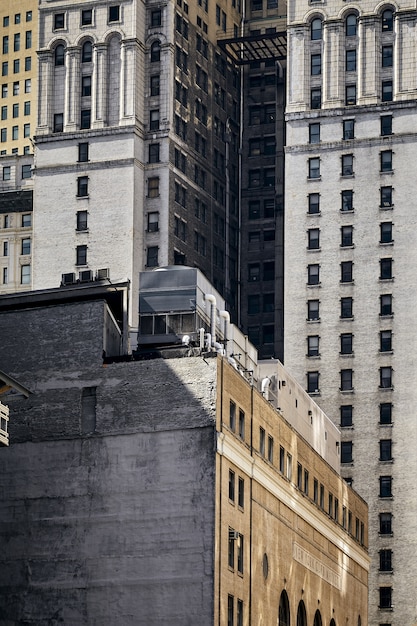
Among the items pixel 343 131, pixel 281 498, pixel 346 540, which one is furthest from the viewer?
pixel 343 131

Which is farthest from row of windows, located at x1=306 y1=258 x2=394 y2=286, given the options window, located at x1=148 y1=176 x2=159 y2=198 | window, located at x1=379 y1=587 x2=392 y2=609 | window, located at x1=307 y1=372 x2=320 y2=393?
window, located at x1=379 y1=587 x2=392 y2=609

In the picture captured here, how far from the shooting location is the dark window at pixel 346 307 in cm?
18900

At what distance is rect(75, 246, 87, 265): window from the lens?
19444 cm

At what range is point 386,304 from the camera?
617 feet

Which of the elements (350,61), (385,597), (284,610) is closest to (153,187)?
(350,61)

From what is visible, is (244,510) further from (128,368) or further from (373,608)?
(373,608)

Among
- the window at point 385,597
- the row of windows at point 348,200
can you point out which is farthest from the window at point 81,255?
the window at point 385,597

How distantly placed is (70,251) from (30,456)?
75525 millimetres

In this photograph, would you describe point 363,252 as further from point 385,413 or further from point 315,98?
point 315,98

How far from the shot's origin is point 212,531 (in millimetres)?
115875

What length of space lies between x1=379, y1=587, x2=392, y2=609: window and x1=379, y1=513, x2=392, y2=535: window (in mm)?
5481

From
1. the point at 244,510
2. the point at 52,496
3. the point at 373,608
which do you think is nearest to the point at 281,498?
the point at 244,510

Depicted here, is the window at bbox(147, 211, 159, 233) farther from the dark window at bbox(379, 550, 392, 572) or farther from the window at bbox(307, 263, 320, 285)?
the dark window at bbox(379, 550, 392, 572)

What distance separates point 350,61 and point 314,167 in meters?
12.5
